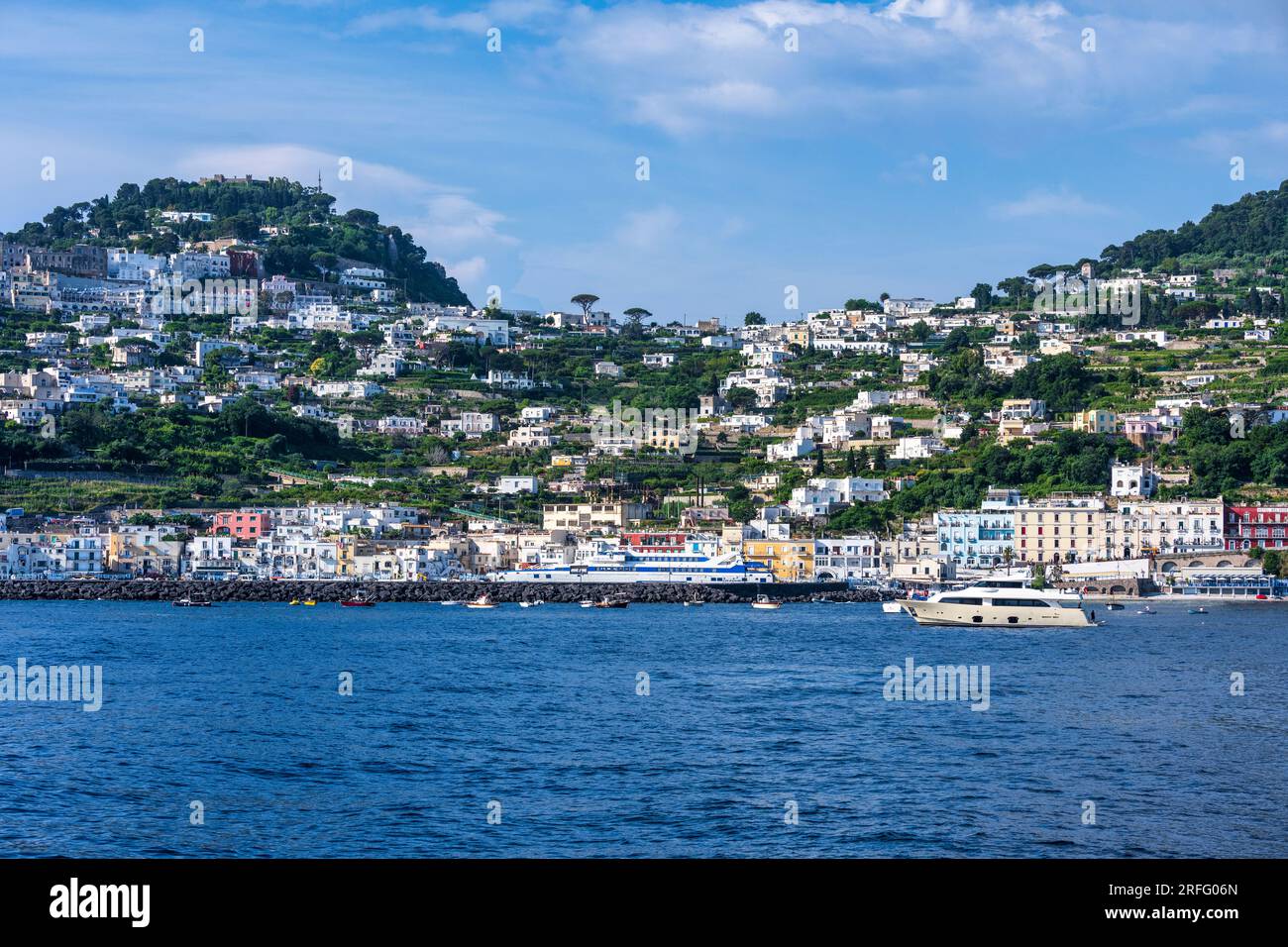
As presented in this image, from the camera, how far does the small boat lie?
55000 mm

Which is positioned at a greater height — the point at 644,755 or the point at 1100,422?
the point at 1100,422

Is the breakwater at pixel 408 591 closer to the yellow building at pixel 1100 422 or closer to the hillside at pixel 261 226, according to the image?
the yellow building at pixel 1100 422

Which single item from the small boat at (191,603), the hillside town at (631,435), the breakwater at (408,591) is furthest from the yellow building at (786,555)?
the small boat at (191,603)

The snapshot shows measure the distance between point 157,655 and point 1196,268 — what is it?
420 feet

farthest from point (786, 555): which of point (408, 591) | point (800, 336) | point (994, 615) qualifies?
point (800, 336)

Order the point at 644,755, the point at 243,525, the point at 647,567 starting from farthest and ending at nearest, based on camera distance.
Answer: the point at 243,525 → the point at 647,567 → the point at 644,755

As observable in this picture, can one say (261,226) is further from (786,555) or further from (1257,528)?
(1257,528)

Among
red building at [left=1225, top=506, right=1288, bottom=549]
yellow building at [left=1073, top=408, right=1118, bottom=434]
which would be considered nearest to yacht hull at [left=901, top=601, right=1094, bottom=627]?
red building at [left=1225, top=506, right=1288, bottom=549]

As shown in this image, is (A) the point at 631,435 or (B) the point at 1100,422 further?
(A) the point at 631,435

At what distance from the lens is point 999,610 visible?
1703 inches

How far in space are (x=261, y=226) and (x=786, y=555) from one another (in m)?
101

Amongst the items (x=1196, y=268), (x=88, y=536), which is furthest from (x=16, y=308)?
(x=1196, y=268)
